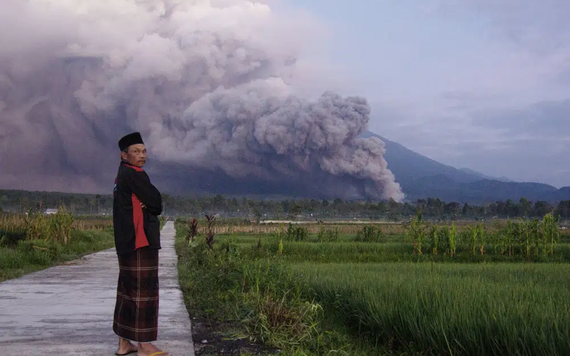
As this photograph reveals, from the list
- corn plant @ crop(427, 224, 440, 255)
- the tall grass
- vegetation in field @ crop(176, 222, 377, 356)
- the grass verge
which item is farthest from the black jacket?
corn plant @ crop(427, 224, 440, 255)

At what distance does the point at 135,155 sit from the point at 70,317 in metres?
2.54

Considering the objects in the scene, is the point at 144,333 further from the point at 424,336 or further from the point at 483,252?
the point at 483,252

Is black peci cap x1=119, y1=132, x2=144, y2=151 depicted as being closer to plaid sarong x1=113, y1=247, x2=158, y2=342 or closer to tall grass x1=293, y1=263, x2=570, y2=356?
plaid sarong x1=113, y1=247, x2=158, y2=342

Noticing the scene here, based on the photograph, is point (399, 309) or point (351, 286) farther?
point (351, 286)

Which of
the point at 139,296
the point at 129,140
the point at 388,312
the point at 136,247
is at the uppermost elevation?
the point at 129,140

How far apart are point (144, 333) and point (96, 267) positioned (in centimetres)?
917

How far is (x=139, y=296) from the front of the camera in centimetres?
448

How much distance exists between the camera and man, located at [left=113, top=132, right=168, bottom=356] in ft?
14.5

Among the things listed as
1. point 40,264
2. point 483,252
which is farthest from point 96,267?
point 483,252

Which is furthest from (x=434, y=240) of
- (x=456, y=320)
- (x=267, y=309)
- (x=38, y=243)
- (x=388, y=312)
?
(x=456, y=320)

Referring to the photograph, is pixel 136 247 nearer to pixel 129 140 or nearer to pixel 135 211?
pixel 135 211

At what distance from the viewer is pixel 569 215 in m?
125

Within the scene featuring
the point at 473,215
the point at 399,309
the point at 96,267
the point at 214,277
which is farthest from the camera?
the point at 473,215

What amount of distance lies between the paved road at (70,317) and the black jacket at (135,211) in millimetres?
954
